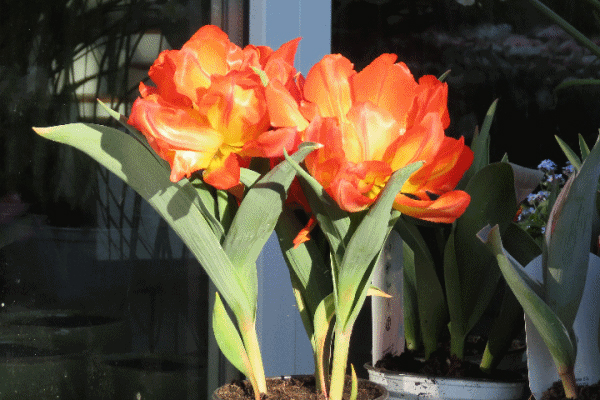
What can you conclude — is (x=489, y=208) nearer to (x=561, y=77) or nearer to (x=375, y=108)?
(x=375, y=108)

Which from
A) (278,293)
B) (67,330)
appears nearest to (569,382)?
(278,293)

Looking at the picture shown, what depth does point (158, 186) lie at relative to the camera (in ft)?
1.19

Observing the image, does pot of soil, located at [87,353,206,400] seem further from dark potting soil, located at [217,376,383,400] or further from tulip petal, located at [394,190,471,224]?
tulip petal, located at [394,190,471,224]

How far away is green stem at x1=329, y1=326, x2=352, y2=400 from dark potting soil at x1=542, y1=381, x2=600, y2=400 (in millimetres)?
147

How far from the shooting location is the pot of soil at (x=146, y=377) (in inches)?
33.7

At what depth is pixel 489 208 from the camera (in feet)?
1.63

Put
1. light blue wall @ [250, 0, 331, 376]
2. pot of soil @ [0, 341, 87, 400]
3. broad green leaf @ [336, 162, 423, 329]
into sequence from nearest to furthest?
broad green leaf @ [336, 162, 423, 329]
pot of soil @ [0, 341, 87, 400]
light blue wall @ [250, 0, 331, 376]

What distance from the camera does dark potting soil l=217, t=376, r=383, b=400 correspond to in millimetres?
390

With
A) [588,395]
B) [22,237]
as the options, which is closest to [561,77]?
[588,395]

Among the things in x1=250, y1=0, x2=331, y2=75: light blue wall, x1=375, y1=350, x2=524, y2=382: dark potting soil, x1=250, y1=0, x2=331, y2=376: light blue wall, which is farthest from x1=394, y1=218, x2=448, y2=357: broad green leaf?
x1=250, y1=0, x2=331, y2=75: light blue wall

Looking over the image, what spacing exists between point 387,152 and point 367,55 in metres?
0.68

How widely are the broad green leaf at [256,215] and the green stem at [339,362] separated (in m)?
0.07

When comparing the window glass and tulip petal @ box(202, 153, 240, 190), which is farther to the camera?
the window glass

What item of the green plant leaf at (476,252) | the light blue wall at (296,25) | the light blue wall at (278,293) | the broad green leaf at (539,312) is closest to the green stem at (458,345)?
the green plant leaf at (476,252)
